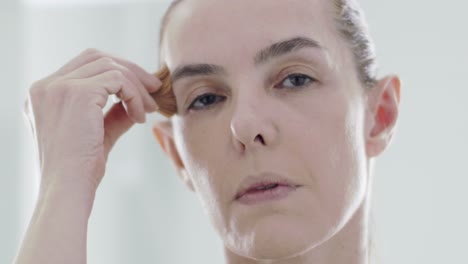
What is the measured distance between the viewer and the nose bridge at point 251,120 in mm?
1236

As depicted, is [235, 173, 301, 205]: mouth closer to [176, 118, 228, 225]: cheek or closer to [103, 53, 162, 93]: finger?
[176, 118, 228, 225]: cheek

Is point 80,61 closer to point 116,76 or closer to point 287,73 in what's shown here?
point 116,76

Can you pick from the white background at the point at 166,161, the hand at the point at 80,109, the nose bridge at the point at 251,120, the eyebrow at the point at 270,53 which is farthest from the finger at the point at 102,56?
the white background at the point at 166,161

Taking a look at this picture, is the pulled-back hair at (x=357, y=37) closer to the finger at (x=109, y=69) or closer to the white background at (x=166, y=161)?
the finger at (x=109, y=69)

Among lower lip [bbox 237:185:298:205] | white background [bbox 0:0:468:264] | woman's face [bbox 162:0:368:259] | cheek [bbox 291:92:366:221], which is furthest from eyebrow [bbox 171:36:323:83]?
white background [bbox 0:0:468:264]

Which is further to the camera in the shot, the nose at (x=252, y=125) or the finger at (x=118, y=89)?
the finger at (x=118, y=89)

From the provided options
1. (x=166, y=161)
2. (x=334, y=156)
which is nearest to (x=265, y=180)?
(x=334, y=156)

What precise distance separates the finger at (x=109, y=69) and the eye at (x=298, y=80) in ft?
0.96

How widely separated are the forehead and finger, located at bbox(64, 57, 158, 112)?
0.08 metres

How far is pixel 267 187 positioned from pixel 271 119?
12 cm

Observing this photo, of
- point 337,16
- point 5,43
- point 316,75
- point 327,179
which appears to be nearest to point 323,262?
point 327,179

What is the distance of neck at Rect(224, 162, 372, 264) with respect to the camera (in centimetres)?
136

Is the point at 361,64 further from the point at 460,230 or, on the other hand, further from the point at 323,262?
the point at 460,230

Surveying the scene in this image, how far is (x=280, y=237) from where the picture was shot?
1.25 metres
